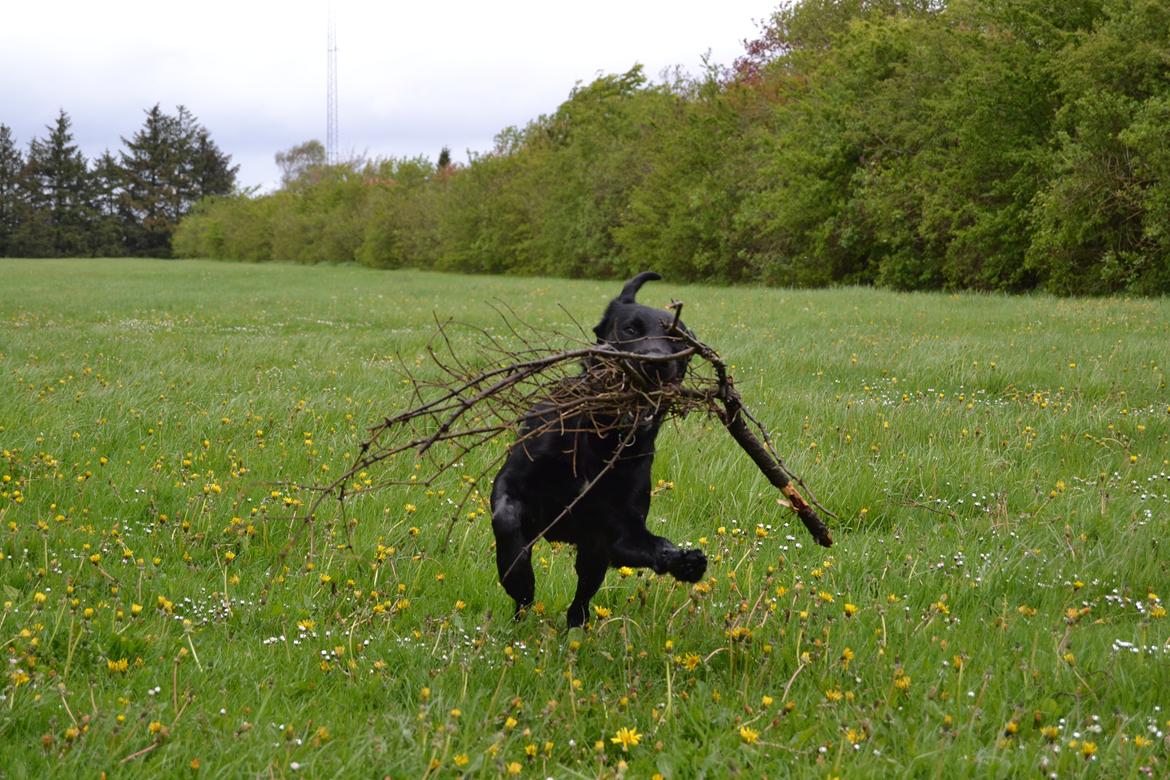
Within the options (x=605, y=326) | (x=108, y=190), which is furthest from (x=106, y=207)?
(x=605, y=326)

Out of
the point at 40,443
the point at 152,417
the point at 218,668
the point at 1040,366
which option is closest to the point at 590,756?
the point at 218,668

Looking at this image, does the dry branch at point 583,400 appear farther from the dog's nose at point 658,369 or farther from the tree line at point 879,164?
the tree line at point 879,164

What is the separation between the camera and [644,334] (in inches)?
132

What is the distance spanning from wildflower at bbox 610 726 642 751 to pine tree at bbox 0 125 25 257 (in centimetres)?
7885

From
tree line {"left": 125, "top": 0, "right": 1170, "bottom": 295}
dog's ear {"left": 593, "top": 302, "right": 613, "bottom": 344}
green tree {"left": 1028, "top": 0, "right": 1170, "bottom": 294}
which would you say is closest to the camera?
dog's ear {"left": 593, "top": 302, "right": 613, "bottom": 344}

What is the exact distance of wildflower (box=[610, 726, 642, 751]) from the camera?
2.53 metres

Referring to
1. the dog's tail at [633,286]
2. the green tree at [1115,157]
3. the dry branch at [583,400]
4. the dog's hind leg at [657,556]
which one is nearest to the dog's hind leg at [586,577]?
the dog's hind leg at [657,556]

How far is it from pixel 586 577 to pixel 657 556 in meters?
0.39

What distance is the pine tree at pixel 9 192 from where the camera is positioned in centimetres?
6906

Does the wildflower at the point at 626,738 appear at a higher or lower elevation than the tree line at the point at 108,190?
lower

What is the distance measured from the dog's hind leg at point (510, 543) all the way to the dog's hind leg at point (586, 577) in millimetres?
187

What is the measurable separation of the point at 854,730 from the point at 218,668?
1882 mm

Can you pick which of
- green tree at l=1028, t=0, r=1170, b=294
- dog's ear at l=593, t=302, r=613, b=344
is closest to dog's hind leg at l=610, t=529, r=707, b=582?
dog's ear at l=593, t=302, r=613, b=344

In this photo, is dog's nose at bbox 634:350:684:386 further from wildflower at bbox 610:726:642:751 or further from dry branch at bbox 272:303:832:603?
wildflower at bbox 610:726:642:751
